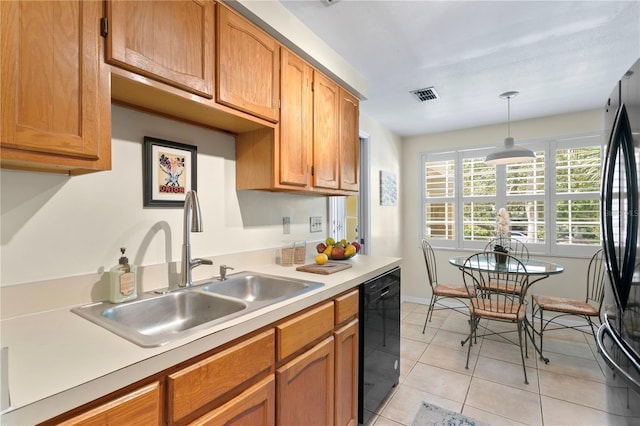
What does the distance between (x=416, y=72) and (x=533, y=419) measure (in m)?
2.54

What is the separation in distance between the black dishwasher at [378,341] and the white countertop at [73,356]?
31.0 inches

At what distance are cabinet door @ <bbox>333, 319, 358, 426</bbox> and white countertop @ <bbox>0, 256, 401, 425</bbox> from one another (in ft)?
1.77

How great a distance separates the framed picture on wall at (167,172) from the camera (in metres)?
1.41

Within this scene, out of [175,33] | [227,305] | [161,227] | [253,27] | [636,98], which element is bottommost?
[227,305]

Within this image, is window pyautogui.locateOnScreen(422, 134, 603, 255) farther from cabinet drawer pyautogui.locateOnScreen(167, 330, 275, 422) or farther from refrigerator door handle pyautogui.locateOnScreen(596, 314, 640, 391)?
cabinet drawer pyautogui.locateOnScreen(167, 330, 275, 422)

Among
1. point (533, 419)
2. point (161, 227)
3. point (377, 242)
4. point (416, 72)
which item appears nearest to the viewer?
point (161, 227)

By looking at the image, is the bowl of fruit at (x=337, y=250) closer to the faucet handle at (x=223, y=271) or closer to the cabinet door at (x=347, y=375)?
the cabinet door at (x=347, y=375)

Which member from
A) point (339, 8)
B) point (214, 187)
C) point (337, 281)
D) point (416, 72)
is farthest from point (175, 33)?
point (416, 72)

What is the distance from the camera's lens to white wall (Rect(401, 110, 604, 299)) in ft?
11.3

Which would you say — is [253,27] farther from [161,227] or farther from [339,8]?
[161,227]

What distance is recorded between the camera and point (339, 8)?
173cm

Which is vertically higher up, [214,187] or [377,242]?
[214,187]

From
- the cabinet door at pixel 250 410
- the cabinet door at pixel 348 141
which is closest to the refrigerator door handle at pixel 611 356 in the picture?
the cabinet door at pixel 250 410

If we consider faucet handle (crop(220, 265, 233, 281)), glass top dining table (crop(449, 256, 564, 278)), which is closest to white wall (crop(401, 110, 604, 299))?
glass top dining table (crop(449, 256, 564, 278))
